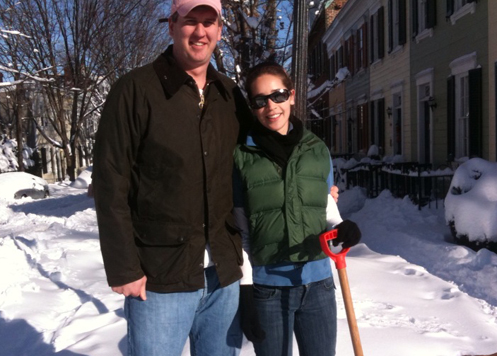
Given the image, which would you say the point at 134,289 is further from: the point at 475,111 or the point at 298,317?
the point at 475,111

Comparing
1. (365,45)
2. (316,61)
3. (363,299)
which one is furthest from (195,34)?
(316,61)

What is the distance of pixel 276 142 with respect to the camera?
Result: 2.53m

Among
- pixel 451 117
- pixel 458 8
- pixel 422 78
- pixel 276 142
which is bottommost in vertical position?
pixel 276 142

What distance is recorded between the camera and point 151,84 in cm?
229

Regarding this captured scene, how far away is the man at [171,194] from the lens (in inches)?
86.1

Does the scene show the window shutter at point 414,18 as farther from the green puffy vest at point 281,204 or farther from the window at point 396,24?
the green puffy vest at point 281,204

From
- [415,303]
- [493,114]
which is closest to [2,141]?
[493,114]

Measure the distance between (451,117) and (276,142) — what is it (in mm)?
10497

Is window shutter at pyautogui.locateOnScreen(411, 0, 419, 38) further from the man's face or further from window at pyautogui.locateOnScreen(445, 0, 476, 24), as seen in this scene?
the man's face

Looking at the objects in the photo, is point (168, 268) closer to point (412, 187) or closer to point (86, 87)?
point (412, 187)

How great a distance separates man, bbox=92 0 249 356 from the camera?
2.19 m

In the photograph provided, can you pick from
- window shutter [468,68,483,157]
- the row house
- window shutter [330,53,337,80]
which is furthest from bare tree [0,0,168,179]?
window shutter [330,53,337,80]

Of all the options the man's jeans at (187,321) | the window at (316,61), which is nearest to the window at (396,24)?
the man's jeans at (187,321)

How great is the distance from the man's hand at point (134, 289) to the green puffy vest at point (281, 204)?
1.81 ft
